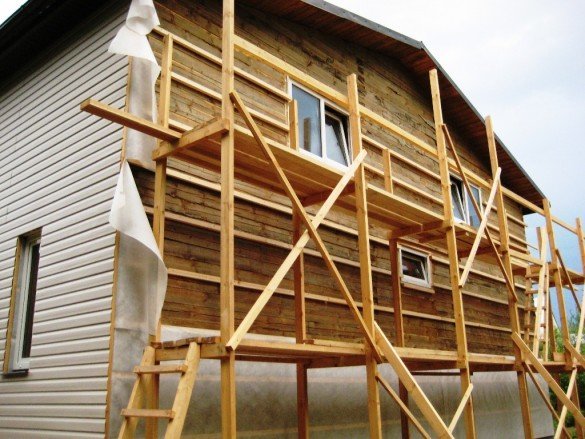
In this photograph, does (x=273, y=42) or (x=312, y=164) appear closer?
(x=312, y=164)

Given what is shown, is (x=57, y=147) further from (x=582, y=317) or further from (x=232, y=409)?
(x=582, y=317)

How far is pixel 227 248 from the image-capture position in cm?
495

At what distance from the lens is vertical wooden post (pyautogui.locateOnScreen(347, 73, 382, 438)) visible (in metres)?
5.79

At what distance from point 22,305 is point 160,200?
3285mm

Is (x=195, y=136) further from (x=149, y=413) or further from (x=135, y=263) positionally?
(x=149, y=413)

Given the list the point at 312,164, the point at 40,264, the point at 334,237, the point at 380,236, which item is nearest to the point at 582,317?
the point at 380,236

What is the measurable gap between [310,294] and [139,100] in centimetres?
333

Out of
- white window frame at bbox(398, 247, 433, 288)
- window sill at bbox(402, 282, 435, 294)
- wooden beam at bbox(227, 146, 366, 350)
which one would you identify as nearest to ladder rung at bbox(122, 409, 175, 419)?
wooden beam at bbox(227, 146, 366, 350)

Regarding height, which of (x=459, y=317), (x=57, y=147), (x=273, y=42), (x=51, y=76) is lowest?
(x=459, y=317)

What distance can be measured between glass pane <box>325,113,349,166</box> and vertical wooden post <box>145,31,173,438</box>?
11.9 ft

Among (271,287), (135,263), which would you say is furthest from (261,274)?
(271,287)

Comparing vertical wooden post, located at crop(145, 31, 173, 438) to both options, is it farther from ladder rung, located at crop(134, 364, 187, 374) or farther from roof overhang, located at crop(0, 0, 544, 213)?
roof overhang, located at crop(0, 0, 544, 213)

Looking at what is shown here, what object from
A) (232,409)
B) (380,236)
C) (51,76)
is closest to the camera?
(232,409)

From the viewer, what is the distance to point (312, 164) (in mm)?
6180
